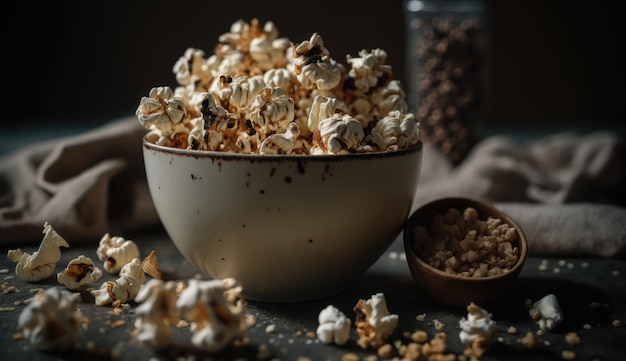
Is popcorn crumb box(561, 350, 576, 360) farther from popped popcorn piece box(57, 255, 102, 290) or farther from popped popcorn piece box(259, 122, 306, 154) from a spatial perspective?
popped popcorn piece box(57, 255, 102, 290)

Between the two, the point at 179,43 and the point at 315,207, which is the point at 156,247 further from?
the point at 179,43

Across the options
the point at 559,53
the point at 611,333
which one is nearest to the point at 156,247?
the point at 611,333

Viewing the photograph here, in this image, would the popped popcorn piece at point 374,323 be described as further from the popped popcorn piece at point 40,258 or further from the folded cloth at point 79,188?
the folded cloth at point 79,188

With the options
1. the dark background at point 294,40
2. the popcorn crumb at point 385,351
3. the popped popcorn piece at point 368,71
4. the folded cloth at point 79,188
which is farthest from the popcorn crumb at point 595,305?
the dark background at point 294,40

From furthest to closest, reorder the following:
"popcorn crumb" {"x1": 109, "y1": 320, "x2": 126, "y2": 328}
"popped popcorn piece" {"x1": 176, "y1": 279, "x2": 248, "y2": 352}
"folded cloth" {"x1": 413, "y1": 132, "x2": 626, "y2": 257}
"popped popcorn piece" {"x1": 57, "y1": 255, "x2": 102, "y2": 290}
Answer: "folded cloth" {"x1": 413, "y1": 132, "x2": 626, "y2": 257}
"popped popcorn piece" {"x1": 57, "y1": 255, "x2": 102, "y2": 290}
"popcorn crumb" {"x1": 109, "y1": 320, "x2": 126, "y2": 328}
"popped popcorn piece" {"x1": 176, "y1": 279, "x2": 248, "y2": 352}

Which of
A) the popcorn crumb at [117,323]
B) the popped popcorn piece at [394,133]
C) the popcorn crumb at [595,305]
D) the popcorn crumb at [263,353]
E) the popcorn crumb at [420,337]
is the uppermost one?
the popped popcorn piece at [394,133]

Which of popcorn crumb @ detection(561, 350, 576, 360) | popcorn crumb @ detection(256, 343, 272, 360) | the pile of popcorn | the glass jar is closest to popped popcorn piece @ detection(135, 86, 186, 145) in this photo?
the pile of popcorn
